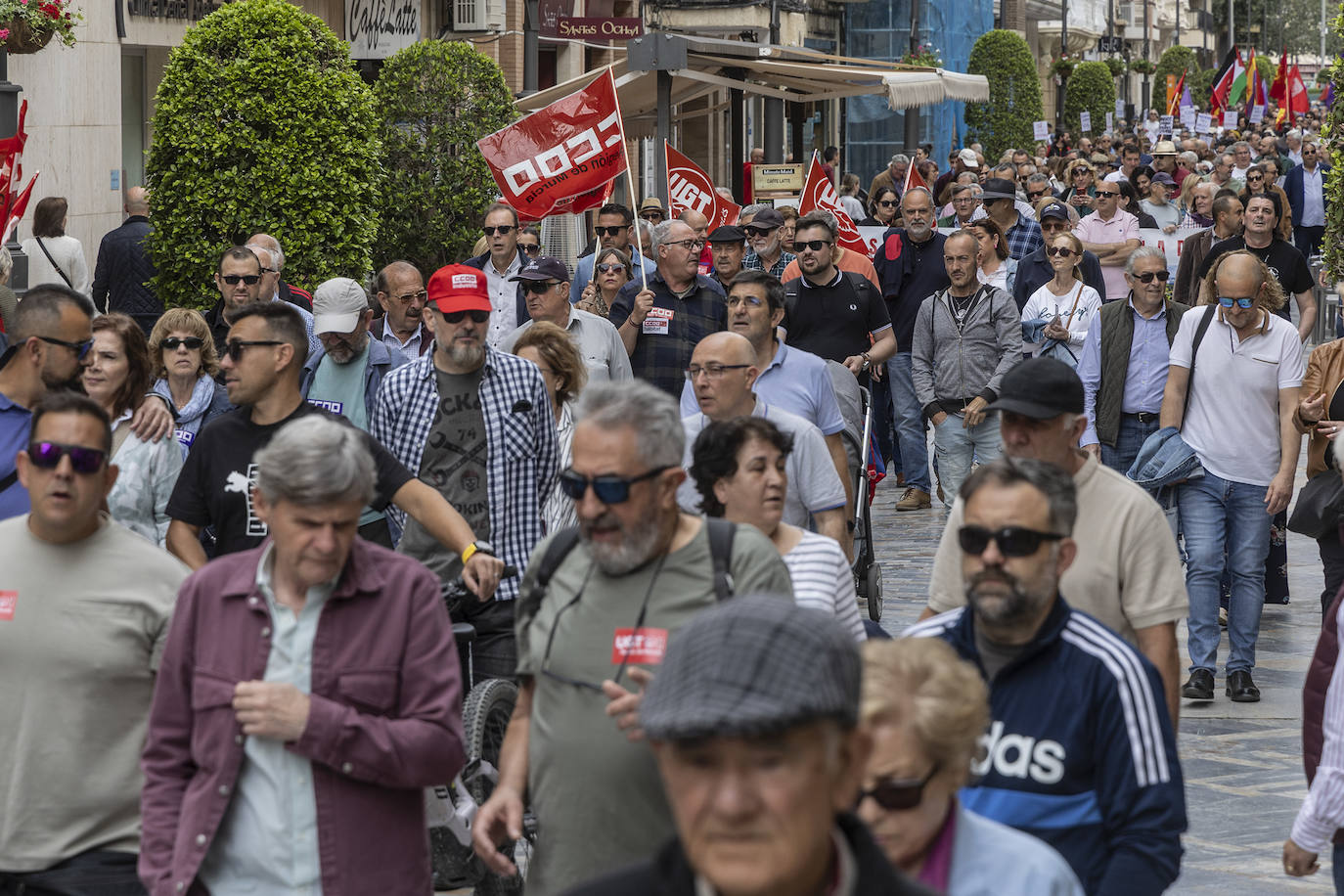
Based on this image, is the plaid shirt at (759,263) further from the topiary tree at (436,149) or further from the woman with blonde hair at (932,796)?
the woman with blonde hair at (932,796)

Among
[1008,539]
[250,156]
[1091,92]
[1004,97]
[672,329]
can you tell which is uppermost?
[1091,92]

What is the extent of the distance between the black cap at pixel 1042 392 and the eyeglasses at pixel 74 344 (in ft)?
9.20

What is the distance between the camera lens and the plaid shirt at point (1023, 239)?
1558 cm

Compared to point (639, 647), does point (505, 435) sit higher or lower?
higher

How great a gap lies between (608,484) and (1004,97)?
43638 mm

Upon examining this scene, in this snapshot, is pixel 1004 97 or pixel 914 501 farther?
pixel 1004 97

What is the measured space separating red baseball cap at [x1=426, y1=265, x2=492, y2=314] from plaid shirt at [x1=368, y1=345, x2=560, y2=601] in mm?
182

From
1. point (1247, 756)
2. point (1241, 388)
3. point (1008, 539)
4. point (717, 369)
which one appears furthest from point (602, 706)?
point (1241, 388)

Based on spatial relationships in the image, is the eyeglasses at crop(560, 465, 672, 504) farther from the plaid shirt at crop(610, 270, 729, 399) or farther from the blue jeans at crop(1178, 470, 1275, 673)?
the plaid shirt at crop(610, 270, 729, 399)

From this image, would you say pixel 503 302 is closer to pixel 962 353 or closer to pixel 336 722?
pixel 962 353

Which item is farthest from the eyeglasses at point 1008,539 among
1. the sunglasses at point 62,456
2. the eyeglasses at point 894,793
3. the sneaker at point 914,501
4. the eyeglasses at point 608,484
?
the sneaker at point 914,501

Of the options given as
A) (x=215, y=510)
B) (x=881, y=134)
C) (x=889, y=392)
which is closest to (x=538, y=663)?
(x=215, y=510)

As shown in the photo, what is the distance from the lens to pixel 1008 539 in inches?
164

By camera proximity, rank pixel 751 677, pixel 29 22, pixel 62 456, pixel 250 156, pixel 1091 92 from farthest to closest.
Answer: pixel 1091 92, pixel 29 22, pixel 250 156, pixel 62 456, pixel 751 677
